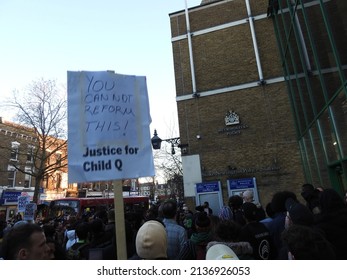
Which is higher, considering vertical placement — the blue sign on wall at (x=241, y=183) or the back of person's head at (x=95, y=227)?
the blue sign on wall at (x=241, y=183)

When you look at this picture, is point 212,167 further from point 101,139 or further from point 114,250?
point 101,139

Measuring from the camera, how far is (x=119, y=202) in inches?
93.6

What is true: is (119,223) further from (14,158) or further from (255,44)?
(14,158)

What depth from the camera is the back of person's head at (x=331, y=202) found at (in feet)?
9.78

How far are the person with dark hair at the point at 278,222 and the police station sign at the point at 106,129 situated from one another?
2.14 meters

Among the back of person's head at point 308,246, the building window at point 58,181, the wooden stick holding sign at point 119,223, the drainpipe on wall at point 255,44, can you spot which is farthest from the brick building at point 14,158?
the back of person's head at point 308,246

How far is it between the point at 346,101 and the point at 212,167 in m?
8.78

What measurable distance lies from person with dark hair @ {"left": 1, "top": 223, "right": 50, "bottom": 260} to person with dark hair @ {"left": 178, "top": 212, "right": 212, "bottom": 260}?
156cm

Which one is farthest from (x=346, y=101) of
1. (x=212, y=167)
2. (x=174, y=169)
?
(x=174, y=169)

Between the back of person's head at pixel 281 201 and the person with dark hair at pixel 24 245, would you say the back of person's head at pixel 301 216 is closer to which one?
the back of person's head at pixel 281 201

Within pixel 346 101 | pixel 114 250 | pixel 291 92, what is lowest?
pixel 114 250

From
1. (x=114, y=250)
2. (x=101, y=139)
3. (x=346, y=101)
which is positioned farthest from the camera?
(x=346, y=101)

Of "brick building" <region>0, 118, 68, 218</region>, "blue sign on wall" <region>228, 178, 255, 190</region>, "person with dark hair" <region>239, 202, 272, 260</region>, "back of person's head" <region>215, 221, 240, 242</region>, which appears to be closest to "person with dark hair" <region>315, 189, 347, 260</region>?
"person with dark hair" <region>239, 202, 272, 260</region>

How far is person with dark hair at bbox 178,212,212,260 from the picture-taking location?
3.20 meters
